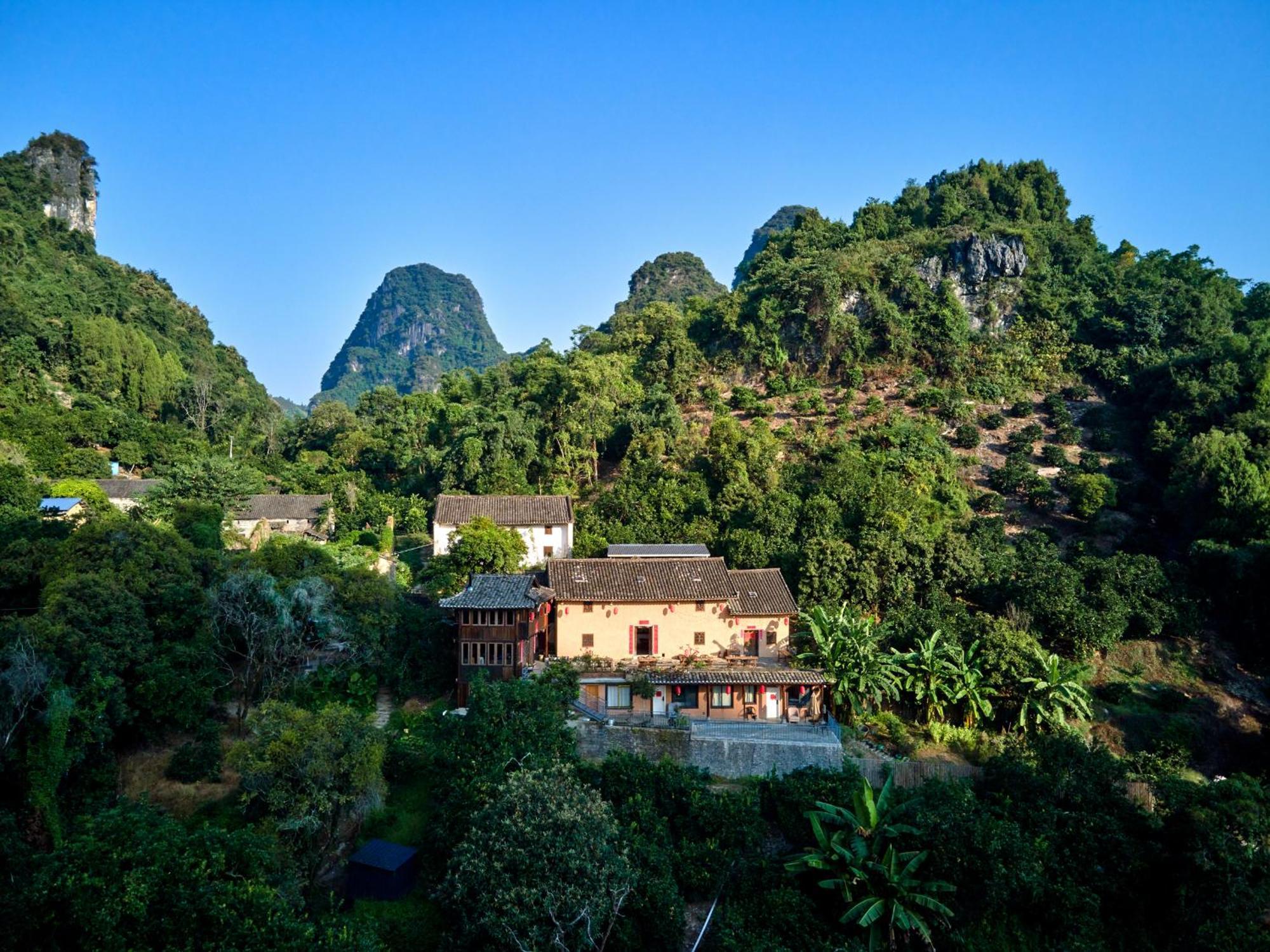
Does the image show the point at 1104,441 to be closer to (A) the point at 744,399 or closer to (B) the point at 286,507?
(A) the point at 744,399

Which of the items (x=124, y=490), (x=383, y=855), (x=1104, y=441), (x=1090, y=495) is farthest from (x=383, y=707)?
(x=1104, y=441)

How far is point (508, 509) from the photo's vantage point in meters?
34.7

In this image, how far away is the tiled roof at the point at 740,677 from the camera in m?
23.5

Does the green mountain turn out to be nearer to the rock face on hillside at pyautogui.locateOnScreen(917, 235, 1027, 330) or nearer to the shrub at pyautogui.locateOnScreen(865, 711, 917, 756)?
the shrub at pyautogui.locateOnScreen(865, 711, 917, 756)

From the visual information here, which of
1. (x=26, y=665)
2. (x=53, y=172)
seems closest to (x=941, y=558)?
(x=26, y=665)

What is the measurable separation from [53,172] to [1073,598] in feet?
281

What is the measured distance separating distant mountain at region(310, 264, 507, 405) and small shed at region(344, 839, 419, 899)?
422 feet

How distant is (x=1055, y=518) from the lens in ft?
121

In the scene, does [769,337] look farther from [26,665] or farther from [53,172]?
[53,172]

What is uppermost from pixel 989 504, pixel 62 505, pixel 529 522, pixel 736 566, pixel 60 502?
pixel 989 504

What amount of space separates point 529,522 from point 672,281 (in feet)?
227

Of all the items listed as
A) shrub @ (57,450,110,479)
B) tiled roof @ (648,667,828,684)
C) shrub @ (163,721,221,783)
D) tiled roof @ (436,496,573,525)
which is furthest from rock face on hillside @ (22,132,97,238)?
tiled roof @ (648,667,828,684)

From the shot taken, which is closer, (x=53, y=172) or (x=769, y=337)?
(x=769, y=337)

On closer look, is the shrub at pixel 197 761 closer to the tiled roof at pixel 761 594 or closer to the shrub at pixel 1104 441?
A: the tiled roof at pixel 761 594
